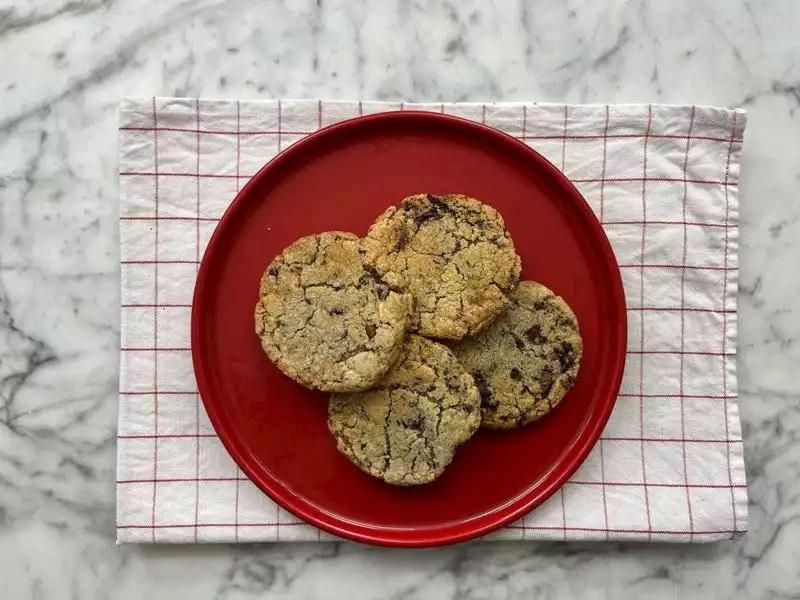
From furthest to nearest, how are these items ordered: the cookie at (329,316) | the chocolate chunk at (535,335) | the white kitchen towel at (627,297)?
Result: the white kitchen towel at (627,297) → the chocolate chunk at (535,335) → the cookie at (329,316)

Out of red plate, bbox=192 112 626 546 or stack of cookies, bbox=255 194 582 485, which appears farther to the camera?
red plate, bbox=192 112 626 546

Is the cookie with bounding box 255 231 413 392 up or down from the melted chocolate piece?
down

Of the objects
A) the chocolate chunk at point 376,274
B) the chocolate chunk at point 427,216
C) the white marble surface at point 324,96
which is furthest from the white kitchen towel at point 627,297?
the chocolate chunk at point 376,274

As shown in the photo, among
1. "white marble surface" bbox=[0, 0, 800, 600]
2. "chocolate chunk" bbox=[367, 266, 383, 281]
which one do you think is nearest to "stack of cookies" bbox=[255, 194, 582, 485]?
"chocolate chunk" bbox=[367, 266, 383, 281]

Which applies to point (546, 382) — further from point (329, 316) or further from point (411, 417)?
point (329, 316)

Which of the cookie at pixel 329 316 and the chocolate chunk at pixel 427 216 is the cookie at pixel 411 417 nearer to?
the cookie at pixel 329 316

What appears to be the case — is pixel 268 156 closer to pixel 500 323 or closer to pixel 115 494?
pixel 500 323

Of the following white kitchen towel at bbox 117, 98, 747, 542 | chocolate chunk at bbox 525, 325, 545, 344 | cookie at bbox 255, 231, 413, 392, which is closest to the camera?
cookie at bbox 255, 231, 413, 392

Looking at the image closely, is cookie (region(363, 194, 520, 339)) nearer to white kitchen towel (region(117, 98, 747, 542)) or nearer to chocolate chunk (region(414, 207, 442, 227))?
chocolate chunk (region(414, 207, 442, 227))
